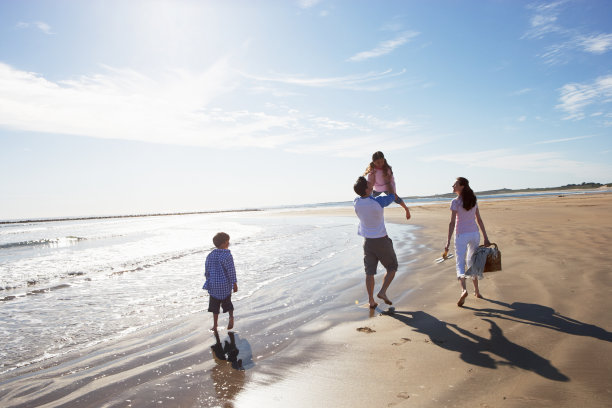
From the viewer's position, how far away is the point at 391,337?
454cm

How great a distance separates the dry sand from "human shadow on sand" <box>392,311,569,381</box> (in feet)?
0.04

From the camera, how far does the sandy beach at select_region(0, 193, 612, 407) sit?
3.13 meters

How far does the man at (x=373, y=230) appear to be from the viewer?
5684 mm

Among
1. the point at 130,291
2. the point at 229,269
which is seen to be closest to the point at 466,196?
the point at 229,269

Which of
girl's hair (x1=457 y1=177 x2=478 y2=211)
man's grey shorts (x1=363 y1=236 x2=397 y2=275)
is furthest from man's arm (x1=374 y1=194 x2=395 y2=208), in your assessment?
girl's hair (x1=457 y1=177 x2=478 y2=211)

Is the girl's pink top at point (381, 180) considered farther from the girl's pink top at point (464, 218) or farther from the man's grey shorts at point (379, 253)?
the girl's pink top at point (464, 218)

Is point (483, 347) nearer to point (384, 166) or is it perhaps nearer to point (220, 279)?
point (384, 166)

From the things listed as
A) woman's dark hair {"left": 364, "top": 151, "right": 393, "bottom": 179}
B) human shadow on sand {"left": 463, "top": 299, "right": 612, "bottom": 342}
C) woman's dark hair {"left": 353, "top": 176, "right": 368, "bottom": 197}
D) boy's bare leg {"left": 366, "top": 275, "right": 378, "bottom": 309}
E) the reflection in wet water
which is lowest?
human shadow on sand {"left": 463, "top": 299, "right": 612, "bottom": 342}

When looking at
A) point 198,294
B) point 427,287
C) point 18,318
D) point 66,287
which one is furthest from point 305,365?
point 66,287

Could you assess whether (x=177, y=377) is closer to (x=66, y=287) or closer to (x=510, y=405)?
(x=510, y=405)

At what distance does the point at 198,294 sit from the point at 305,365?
4909 millimetres

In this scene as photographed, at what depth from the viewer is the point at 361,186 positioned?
224 inches

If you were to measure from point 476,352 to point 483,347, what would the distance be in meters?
0.19

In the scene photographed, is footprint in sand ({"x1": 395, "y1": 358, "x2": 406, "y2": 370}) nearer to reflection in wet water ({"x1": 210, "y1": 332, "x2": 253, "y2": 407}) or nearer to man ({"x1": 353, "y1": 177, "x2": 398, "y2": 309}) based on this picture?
reflection in wet water ({"x1": 210, "y1": 332, "x2": 253, "y2": 407})
